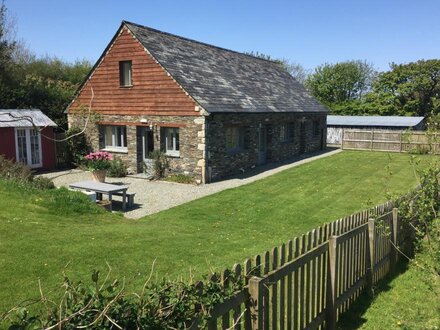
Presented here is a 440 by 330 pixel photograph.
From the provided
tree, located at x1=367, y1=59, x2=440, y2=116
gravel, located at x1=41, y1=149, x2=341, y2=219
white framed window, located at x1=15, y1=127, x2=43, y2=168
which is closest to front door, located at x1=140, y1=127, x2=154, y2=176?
gravel, located at x1=41, y1=149, x2=341, y2=219

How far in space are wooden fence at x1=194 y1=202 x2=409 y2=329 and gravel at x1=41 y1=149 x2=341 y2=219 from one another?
7797 millimetres

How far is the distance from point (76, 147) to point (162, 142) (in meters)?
5.84

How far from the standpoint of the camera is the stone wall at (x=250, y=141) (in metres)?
18.8

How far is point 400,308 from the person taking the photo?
606 cm

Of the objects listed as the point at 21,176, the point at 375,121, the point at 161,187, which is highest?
the point at 375,121

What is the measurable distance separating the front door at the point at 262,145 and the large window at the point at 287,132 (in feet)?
6.85

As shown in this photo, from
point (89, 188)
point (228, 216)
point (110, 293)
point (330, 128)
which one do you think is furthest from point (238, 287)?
point (330, 128)

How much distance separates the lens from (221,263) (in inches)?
311

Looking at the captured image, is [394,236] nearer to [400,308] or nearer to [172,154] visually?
[400,308]

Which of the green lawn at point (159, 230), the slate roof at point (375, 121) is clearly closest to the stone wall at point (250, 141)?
the green lawn at point (159, 230)

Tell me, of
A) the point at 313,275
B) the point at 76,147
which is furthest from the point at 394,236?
the point at 76,147

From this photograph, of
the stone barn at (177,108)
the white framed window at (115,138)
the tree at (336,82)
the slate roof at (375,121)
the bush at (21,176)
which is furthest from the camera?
the tree at (336,82)

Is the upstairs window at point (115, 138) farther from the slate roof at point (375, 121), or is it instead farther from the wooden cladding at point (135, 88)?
the slate roof at point (375, 121)

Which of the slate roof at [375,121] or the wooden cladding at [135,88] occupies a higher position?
the wooden cladding at [135,88]
